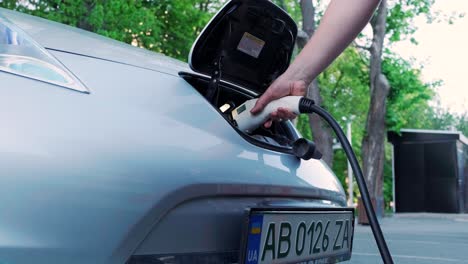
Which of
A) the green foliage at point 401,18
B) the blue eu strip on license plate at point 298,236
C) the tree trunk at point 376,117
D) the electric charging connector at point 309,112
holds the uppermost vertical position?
the green foliage at point 401,18

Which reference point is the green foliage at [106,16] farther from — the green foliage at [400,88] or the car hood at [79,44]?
the car hood at [79,44]

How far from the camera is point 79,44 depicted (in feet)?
5.58

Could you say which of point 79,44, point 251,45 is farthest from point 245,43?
point 79,44

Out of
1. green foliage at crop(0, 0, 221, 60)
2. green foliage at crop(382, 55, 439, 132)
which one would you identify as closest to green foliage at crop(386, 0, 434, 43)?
green foliage at crop(382, 55, 439, 132)

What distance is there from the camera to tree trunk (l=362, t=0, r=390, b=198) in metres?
15.7

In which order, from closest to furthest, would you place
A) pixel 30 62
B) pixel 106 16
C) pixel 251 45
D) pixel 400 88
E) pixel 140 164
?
pixel 140 164 → pixel 30 62 → pixel 251 45 → pixel 106 16 → pixel 400 88

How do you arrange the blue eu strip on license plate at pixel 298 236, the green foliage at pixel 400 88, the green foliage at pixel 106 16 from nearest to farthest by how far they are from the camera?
the blue eu strip on license plate at pixel 298 236, the green foliage at pixel 106 16, the green foliage at pixel 400 88

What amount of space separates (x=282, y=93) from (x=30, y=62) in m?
0.74

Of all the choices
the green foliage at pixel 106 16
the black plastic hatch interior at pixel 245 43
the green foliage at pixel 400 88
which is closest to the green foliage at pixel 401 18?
the green foliage at pixel 400 88

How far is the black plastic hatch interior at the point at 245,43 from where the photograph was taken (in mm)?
1993

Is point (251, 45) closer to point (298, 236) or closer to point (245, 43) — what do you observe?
point (245, 43)

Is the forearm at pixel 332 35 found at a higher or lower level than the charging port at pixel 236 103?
higher

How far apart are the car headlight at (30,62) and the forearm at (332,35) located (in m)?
0.68

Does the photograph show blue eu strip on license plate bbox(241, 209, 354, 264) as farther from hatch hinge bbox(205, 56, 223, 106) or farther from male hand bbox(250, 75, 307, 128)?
hatch hinge bbox(205, 56, 223, 106)
